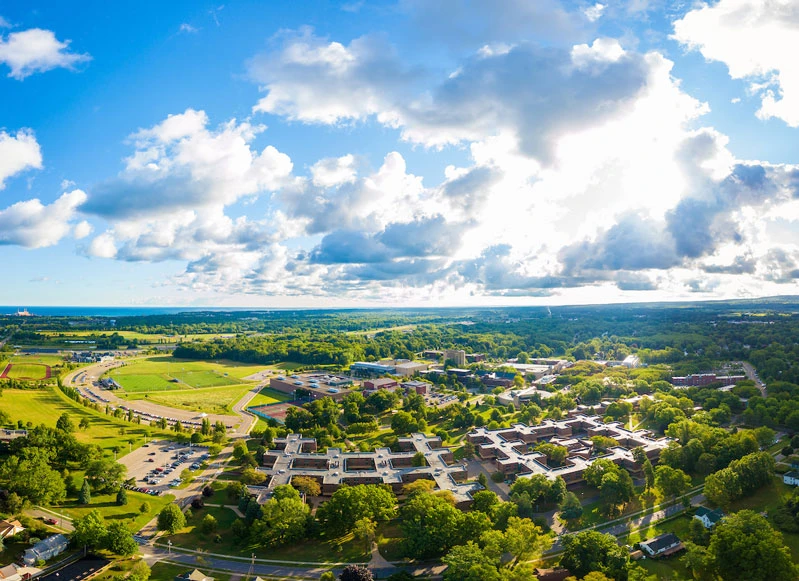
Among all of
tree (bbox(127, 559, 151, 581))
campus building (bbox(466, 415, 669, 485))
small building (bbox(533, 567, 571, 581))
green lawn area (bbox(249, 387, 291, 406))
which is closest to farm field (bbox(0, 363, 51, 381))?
green lawn area (bbox(249, 387, 291, 406))

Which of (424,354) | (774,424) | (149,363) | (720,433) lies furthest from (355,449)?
(149,363)

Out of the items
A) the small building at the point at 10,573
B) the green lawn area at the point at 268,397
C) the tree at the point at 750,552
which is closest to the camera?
the tree at the point at 750,552

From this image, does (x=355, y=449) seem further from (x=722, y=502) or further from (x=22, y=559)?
(x=722, y=502)

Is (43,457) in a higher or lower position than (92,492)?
higher

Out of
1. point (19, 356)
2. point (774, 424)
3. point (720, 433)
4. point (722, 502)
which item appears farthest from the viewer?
point (19, 356)

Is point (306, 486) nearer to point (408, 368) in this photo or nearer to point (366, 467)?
point (366, 467)

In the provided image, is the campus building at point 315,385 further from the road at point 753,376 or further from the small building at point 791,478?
the road at point 753,376

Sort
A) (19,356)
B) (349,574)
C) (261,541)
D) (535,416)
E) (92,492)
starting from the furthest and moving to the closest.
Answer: (19,356), (535,416), (92,492), (261,541), (349,574)

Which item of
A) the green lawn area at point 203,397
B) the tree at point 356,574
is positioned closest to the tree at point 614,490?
the tree at point 356,574
